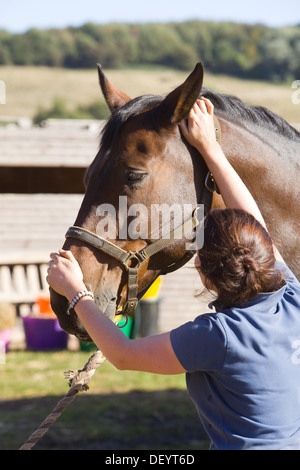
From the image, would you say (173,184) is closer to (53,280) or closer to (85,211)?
(85,211)

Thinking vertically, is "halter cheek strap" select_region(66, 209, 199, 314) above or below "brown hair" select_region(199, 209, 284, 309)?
below

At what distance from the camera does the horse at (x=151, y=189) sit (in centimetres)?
218

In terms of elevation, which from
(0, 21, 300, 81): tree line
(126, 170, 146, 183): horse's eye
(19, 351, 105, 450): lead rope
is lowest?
(0, 21, 300, 81): tree line

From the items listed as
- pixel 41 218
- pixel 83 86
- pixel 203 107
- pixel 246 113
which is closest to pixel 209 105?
pixel 203 107

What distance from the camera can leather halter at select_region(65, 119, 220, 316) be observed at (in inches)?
85.4

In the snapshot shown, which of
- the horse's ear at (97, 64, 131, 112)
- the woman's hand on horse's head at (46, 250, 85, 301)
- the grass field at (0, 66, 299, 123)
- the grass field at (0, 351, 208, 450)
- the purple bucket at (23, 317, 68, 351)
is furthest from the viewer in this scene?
the grass field at (0, 66, 299, 123)

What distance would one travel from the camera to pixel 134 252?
2.25 meters

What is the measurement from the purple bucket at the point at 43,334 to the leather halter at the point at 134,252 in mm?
6375

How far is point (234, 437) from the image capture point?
65.5 inches

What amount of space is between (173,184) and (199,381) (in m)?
0.83

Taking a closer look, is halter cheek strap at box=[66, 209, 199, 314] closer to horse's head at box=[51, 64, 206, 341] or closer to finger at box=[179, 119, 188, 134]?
horse's head at box=[51, 64, 206, 341]

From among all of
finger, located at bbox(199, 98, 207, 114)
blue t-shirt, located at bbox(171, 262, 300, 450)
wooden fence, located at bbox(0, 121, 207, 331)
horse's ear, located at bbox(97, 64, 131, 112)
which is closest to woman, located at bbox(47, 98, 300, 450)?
blue t-shirt, located at bbox(171, 262, 300, 450)

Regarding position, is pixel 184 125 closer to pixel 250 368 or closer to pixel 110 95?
pixel 110 95

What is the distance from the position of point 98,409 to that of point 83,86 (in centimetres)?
5213
